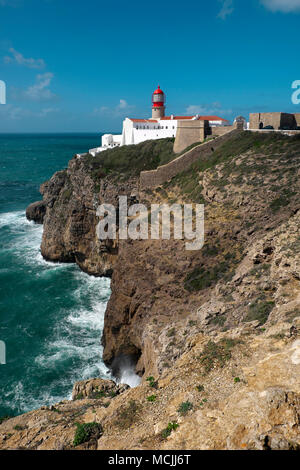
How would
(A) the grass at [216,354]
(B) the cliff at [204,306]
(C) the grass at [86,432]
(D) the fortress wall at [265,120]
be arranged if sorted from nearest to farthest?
(B) the cliff at [204,306]
(C) the grass at [86,432]
(A) the grass at [216,354]
(D) the fortress wall at [265,120]

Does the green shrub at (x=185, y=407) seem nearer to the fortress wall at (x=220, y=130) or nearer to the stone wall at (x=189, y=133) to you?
the fortress wall at (x=220, y=130)

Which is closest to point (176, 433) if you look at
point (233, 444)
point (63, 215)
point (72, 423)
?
point (233, 444)

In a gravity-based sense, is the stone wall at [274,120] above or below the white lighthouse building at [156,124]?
below

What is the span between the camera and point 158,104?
64.6 m

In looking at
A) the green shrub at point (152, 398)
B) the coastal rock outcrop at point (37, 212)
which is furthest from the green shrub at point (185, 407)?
the coastal rock outcrop at point (37, 212)

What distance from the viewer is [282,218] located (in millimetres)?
25000

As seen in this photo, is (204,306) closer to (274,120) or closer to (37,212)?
(274,120)

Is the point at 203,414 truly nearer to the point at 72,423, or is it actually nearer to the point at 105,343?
the point at 72,423

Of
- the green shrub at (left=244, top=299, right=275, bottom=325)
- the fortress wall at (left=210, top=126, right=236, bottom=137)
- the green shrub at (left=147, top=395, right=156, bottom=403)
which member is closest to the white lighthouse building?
the fortress wall at (left=210, top=126, right=236, bottom=137)

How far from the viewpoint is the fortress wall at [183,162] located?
38.9 metres

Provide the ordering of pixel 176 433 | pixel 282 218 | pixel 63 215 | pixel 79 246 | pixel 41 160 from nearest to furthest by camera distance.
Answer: pixel 176 433
pixel 282 218
pixel 79 246
pixel 63 215
pixel 41 160

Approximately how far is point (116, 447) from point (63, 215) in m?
43.0

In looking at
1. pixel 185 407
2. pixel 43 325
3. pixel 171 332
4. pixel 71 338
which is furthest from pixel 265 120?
pixel 185 407

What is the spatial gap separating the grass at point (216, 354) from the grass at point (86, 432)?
485 centimetres
